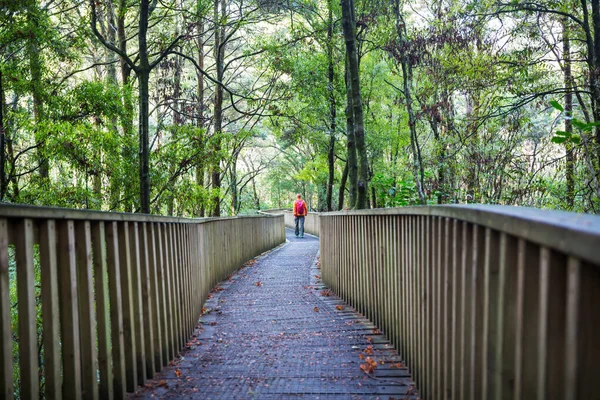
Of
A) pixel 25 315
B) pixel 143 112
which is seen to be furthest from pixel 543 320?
pixel 143 112

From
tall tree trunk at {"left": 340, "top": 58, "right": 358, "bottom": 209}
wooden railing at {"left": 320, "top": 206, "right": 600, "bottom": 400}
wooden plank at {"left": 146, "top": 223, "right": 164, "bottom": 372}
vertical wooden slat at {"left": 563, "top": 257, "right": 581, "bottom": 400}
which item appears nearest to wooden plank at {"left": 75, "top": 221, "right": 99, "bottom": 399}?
wooden plank at {"left": 146, "top": 223, "right": 164, "bottom": 372}

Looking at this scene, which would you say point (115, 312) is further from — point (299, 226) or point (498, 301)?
point (299, 226)

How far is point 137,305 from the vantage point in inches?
144

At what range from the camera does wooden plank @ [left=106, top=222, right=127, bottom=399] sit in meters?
3.28

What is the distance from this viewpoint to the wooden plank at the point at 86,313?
9.21 ft

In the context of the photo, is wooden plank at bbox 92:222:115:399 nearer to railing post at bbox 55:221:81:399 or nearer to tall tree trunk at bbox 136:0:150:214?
railing post at bbox 55:221:81:399

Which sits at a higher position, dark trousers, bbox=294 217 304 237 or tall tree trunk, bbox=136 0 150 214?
tall tree trunk, bbox=136 0 150 214

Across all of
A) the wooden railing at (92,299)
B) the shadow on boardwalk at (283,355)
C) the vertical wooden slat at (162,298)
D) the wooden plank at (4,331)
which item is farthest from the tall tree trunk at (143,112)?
the wooden plank at (4,331)

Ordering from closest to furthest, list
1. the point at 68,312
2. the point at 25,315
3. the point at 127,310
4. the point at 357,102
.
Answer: the point at 25,315 → the point at 68,312 → the point at 127,310 → the point at 357,102

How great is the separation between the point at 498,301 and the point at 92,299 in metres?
2.04

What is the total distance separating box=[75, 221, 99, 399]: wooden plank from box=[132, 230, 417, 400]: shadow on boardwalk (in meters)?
0.76

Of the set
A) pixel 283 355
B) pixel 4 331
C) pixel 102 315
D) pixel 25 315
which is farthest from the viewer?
pixel 283 355

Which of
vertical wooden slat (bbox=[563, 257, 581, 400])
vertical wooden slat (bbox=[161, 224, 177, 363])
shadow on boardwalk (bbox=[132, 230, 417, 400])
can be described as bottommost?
shadow on boardwalk (bbox=[132, 230, 417, 400])

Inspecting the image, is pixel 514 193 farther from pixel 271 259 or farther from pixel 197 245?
pixel 197 245
